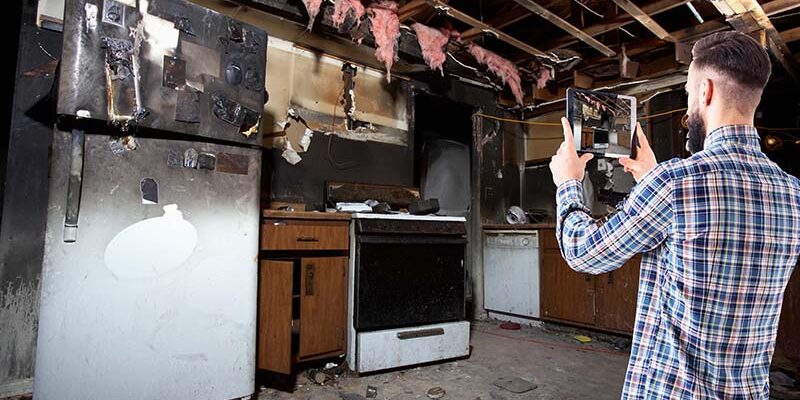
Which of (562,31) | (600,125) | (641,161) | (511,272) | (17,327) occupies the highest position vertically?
(562,31)

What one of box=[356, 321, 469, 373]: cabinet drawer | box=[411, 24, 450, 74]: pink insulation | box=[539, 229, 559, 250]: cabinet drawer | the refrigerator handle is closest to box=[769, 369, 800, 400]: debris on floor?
box=[539, 229, 559, 250]: cabinet drawer

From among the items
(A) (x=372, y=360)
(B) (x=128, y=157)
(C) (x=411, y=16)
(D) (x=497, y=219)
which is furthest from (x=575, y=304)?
(B) (x=128, y=157)

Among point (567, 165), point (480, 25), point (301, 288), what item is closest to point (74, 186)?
point (301, 288)

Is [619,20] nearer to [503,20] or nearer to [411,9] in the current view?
[503,20]

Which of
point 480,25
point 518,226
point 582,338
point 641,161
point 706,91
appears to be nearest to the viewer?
point 706,91

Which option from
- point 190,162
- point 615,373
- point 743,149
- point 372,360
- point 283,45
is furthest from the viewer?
point 283,45

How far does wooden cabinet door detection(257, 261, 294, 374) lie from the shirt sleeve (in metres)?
1.72

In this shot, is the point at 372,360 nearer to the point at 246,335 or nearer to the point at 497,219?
the point at 246,335

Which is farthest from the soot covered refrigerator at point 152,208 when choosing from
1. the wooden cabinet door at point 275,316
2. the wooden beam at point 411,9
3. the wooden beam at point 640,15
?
the wooden beam at point 640,15

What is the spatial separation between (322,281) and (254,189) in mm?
729

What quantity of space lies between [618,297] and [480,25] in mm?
2434

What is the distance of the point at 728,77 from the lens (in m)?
0.84

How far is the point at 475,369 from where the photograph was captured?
9.04 feet

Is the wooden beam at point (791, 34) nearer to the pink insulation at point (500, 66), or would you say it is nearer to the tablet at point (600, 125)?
the pink insulation at point (500, 66)
